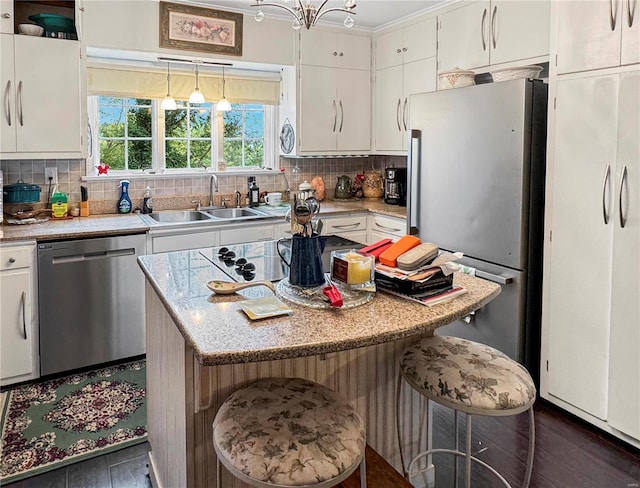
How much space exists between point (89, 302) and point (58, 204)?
78 cm

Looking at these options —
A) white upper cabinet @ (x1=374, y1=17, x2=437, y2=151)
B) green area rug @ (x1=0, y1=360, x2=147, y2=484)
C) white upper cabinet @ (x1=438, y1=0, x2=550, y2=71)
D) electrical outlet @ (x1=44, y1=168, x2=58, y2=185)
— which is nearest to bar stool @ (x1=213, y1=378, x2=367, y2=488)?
green area rug @ (x1=0, y1=360, x2=147, y2=484)

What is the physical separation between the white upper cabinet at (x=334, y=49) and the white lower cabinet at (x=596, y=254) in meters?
2.16

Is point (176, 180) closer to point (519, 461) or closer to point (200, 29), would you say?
point (200, 29)

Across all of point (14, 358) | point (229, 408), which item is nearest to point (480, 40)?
point (229, 408)

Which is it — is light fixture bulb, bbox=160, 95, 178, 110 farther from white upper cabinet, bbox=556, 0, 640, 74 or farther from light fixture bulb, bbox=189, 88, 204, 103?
white upper cabinet, bbox=556, 0, 640, 74

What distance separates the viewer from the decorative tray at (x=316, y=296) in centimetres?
154

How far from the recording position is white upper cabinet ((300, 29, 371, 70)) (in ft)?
13.6

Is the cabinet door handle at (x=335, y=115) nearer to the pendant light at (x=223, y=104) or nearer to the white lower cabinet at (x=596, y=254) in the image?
the pendant light at (x=223, y=104)

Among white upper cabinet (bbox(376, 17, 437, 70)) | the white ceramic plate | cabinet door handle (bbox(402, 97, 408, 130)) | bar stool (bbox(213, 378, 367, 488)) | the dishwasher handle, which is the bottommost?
bar stool (bbox(213, 378, 367, 488))

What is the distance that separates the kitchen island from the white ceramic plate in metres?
0.02

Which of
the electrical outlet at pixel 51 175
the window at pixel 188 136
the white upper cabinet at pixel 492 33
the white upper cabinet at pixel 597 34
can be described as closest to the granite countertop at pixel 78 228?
the electrical outlet at pixel 51 175

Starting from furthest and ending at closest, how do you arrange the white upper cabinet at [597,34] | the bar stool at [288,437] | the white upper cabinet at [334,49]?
the white upper cabinet at [334,49], the white upper cabinet at [597,34], the bar stool at [288,437]

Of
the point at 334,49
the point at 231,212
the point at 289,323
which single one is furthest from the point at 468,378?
the point at 334,49

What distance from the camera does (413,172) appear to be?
11.2ft
